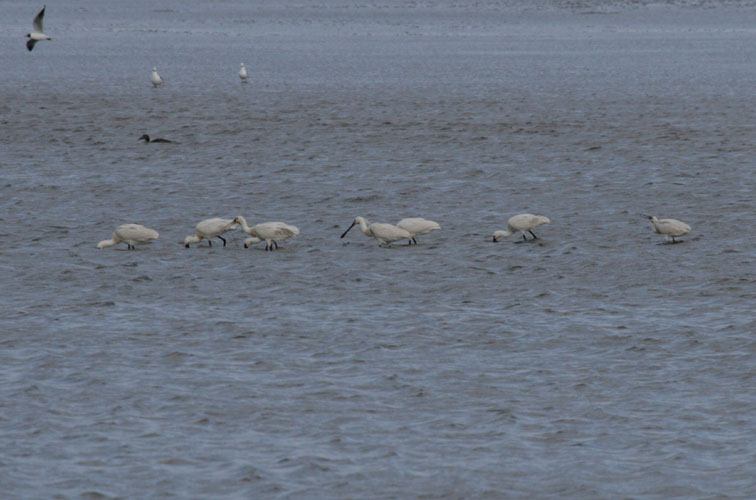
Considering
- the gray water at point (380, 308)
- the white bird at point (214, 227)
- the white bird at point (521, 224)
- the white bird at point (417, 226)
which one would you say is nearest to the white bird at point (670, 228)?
the gray water at point (380, 308)

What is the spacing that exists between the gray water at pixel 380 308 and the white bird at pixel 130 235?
25 centimetres

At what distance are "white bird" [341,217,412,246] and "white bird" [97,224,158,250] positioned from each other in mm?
3379

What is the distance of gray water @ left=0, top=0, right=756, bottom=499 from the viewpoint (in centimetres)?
1328

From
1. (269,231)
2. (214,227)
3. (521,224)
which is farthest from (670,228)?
(214,227)

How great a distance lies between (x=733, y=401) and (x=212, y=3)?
5632 inches

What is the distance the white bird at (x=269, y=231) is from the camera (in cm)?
2319

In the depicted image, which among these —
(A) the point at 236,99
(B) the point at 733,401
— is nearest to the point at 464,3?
(A) the point at 236,99

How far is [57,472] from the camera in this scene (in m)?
13.0

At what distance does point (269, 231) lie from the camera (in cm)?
2316

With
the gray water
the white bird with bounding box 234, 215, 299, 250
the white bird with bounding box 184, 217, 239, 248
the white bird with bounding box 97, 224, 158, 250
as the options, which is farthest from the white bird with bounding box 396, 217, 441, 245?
the white bird with bounding box 97, 224, 158, 250

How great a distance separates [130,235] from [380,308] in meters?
5.89

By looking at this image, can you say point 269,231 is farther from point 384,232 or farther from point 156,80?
point 156,80

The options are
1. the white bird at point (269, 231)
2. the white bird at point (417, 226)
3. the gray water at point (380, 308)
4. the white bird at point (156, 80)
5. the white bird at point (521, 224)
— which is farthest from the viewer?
the white bird at point (156, 80)

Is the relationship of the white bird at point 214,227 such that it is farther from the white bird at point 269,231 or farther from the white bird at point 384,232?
the white bird at point 384,232
